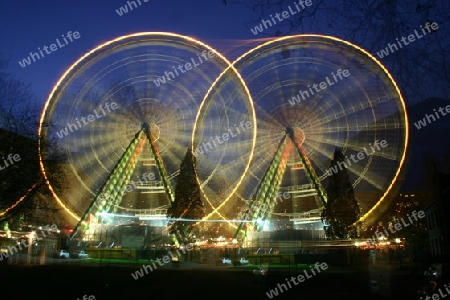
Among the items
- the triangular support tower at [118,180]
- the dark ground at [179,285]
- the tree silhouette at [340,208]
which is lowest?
the dark ground at [179,285]

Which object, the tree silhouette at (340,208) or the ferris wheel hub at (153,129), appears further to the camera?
the tree silhouette at (340,208)

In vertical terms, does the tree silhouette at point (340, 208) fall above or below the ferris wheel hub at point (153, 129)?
below

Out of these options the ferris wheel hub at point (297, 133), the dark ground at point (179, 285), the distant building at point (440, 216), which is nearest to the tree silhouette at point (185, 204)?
the ferris wheel hub at point (297, 133)

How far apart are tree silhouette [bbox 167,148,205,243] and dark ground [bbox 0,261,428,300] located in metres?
17.3

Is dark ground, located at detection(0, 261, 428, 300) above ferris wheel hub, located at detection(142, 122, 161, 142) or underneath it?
underneath

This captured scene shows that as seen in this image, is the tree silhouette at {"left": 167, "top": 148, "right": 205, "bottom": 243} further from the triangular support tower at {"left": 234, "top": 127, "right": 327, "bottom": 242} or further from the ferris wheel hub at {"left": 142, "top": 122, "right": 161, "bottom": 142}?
the triangular support tower at {"left": 234, "top": 127, "right": 327, "bottom": 242}

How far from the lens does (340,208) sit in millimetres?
34531

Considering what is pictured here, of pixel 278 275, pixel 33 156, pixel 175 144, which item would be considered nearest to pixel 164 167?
pixel 175 144

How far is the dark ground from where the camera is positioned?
15953 millimetres

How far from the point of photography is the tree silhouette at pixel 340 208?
34.3 meters

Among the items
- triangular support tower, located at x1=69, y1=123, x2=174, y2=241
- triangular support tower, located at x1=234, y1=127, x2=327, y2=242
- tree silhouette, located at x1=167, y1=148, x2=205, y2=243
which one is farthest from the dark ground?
tree silhouette, located at x1=167, y1=148, x2=205, y2=243

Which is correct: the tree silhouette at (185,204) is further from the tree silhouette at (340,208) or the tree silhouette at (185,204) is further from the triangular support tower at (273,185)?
the tree silhouette at (340,208)

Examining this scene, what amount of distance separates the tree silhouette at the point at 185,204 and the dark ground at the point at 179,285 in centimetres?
1731

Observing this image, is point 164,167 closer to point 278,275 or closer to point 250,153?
point 250,153
